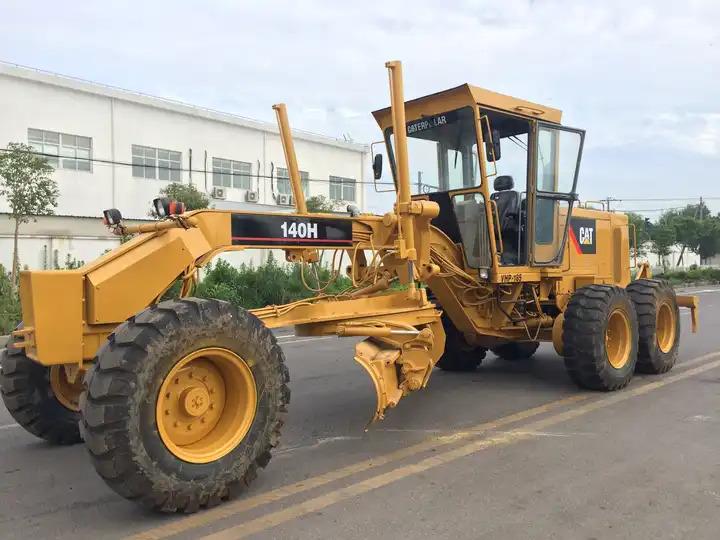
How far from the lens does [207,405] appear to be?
4.21 m

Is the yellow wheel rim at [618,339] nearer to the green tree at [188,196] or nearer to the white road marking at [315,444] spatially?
the white road marking at [315,444]

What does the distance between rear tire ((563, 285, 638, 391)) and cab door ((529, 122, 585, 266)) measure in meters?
0.68

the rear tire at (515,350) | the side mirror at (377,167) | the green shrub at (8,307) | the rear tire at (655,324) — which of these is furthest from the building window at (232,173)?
the rear tire at (655,324)

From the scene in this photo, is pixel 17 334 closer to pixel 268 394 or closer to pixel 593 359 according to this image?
pixel 268 394

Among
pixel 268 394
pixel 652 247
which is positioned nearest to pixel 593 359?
pixel 268 394

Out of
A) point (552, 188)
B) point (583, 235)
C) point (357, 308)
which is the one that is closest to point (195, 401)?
Result: point (357, 308)

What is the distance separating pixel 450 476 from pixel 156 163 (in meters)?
29.4

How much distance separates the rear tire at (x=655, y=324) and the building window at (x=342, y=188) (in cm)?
3070

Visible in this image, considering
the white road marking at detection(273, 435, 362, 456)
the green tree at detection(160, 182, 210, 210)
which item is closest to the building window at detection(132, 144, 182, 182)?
the green tree at detection(160, 182, 210, 210)

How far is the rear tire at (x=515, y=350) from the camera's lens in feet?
30.6

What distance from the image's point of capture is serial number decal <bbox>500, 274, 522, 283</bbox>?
7336 mm

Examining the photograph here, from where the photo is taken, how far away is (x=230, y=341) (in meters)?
4.17

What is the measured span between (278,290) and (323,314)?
11182 mm

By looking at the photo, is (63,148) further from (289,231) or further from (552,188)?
(289,231)
